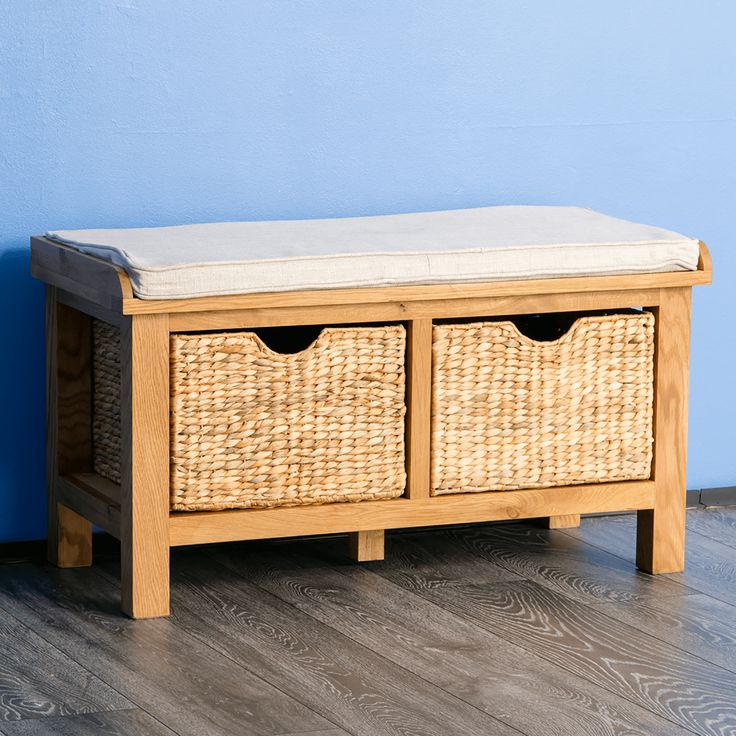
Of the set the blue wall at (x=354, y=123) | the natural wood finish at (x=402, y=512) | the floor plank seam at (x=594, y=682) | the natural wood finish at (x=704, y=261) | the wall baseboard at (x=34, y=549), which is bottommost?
the floor plank seam at (x=594, y=682)

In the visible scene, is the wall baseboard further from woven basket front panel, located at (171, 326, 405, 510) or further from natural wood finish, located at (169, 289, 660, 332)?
natural wood finish, located at (169, 289, 660, 332)

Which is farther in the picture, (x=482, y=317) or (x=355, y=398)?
(x=482, y=317)

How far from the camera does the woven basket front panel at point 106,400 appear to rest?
7.27 ft

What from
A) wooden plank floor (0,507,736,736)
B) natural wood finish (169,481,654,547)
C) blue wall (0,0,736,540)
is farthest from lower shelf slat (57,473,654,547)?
blue wall (0,0,736,540)

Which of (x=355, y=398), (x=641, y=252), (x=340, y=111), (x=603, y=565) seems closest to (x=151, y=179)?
(x=340, y=111)

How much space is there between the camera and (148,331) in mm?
2041

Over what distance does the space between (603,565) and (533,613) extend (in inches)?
11.8

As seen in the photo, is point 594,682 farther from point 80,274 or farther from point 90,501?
point 80,274

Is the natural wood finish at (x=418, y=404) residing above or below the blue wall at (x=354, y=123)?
below

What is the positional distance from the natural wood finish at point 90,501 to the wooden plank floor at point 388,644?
114mm

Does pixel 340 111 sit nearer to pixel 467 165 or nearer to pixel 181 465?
pixel 467 165

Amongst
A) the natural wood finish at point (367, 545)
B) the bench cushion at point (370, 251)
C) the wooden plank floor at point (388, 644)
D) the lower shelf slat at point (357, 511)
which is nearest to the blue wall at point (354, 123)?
the bench cushion at point (370, 251)

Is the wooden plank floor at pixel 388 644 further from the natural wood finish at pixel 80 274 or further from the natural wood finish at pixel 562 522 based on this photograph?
the natural wood finish at pixel 80 274

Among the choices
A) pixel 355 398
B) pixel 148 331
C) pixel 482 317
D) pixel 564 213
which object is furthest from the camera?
pixel 564 213
